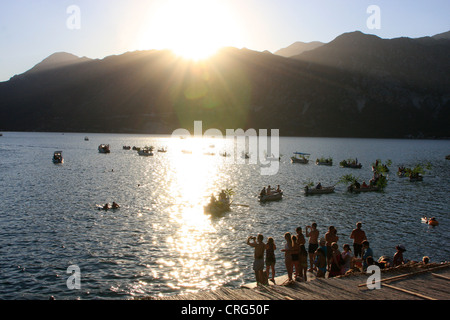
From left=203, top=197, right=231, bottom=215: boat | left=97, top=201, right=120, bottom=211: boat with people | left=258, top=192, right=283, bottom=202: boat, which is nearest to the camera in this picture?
left=203, top=197, right=231, bottom=215: boat

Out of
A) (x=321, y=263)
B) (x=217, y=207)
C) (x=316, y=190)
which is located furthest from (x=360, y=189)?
(x=321, y=263)

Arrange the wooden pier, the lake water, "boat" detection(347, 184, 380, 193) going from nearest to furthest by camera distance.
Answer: the wooden pier
the lake water
"boat" detection(347, 184, 380, 193)

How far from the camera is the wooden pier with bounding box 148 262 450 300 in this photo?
48.7ft

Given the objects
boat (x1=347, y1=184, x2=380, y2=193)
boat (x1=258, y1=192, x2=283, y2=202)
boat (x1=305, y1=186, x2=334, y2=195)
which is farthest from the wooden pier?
boat (x1=347, y1=184, x2=380, y2=193)

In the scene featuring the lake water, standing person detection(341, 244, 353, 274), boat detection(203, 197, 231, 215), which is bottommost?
the lake water

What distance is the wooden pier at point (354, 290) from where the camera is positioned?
1484 cm

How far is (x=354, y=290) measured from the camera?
1559 centimetres

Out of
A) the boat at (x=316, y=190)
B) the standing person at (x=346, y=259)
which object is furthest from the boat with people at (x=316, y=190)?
the standing person at (x=346, y=259)

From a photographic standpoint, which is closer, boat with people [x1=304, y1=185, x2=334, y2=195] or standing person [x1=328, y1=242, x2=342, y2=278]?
standing person [x1=328, y1=242, x2=342, y2=278]

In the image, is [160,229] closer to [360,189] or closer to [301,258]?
[301,258]

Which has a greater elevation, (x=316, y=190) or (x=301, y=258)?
(x=301, y=258)

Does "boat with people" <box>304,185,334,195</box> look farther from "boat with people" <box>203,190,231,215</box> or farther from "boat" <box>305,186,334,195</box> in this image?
"boat with people" <box>203,190,231,215</box>
